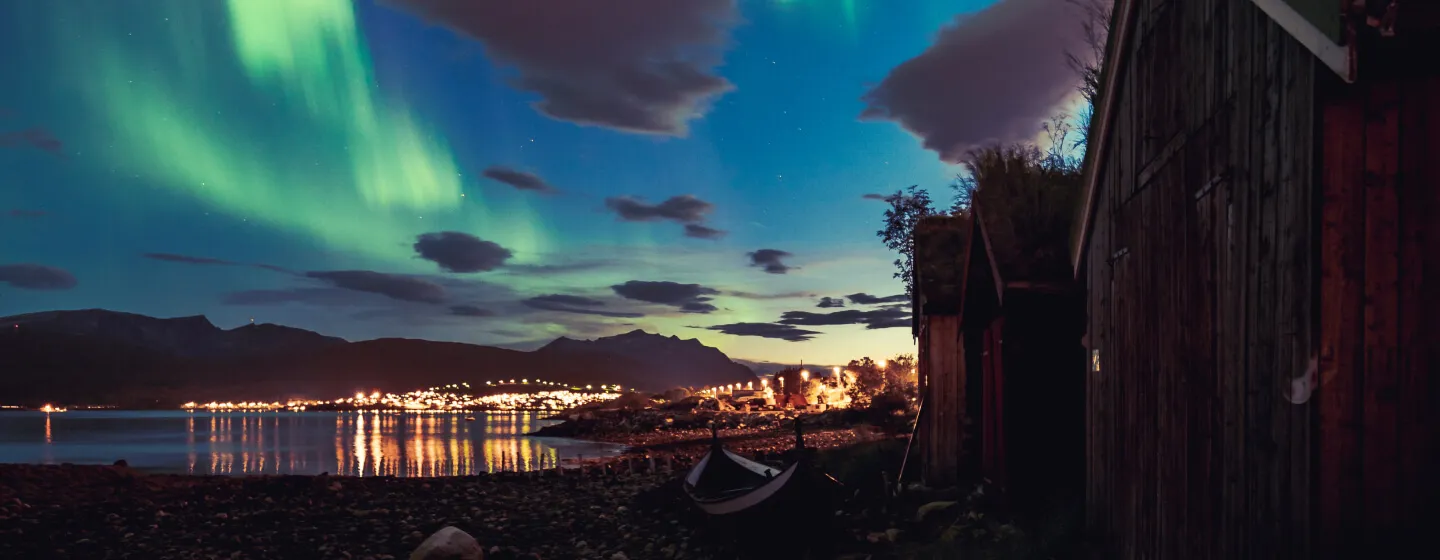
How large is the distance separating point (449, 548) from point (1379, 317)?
14.3 metres

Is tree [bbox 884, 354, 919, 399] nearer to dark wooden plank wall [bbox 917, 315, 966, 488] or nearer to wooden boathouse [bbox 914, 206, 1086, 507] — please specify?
dark wooden plank wall [bbox 917, 315, 966, 488]

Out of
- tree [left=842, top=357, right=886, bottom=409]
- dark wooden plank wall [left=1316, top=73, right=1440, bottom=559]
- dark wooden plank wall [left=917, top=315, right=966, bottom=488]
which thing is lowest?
tree [left=842, top=357, right=886, bottom=409]

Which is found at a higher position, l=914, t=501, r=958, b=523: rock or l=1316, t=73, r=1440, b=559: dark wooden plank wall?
l=1316, t=73, r=1440, b=559: dark wooden plank wall

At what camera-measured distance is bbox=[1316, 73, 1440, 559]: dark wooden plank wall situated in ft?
12.6

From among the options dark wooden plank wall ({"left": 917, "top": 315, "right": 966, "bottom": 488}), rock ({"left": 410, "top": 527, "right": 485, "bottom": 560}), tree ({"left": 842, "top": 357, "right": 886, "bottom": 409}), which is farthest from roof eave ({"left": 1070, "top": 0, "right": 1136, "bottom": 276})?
tree ({"left": 842, "top": 357, "right": 886, "bottom": 409})

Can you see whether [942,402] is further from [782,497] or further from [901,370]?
[901,370]

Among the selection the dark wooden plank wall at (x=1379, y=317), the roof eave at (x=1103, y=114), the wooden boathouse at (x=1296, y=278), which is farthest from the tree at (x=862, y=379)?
the dark wooden plank wall at (x=1379, y=317)

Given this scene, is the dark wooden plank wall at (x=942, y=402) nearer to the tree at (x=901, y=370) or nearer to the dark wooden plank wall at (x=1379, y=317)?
the dark wooden plank wall at (x=1379, y=317)

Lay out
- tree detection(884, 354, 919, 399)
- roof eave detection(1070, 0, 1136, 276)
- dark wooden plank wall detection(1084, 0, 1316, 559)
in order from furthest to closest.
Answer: tree detection(884, 354, 919, 399) < roof eave detection(1070, 0, 1136, 276) < dark wooden plank wall detection(1084, 0, 1316, 559)

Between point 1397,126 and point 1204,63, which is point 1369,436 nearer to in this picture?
point 1397,126

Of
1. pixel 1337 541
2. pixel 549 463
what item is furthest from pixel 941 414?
pixel 549 463

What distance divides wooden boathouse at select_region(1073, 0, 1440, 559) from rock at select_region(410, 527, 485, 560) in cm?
1164

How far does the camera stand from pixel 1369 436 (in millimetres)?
3953

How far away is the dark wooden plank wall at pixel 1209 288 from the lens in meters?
4.38
